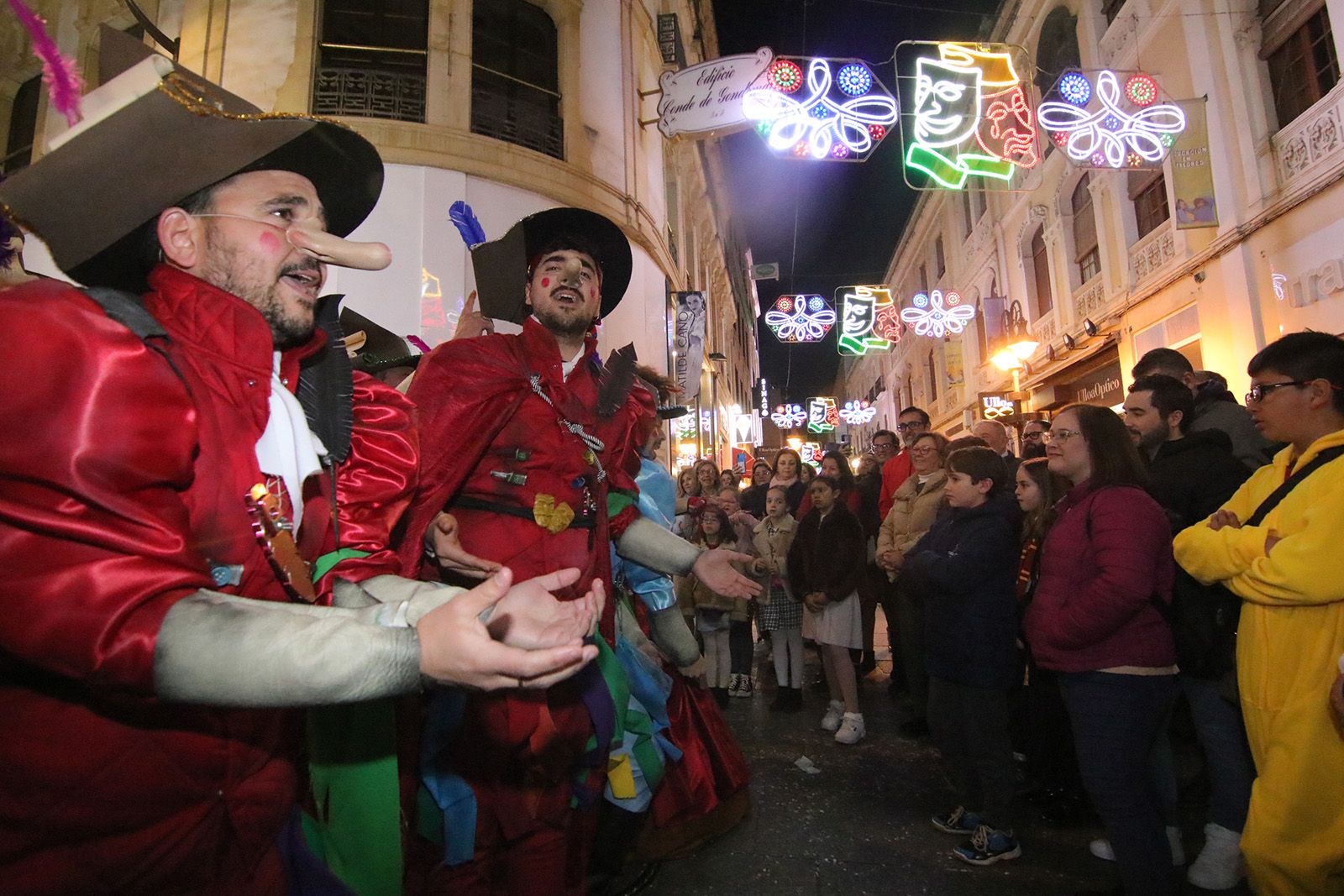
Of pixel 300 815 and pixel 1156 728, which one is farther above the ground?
pixel 300 815

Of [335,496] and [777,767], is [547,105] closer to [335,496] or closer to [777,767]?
[777,767]

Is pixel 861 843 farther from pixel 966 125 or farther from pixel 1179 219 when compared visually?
pixel 1179 219

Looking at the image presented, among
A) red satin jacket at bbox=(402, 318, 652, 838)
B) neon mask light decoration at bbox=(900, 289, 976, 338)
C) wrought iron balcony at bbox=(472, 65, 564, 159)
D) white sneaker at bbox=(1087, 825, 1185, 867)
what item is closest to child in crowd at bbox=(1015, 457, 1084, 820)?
white sneaker at bbox=(1087, 825, 1185, 867)

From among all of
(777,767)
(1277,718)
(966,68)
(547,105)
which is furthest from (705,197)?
(1277,718)

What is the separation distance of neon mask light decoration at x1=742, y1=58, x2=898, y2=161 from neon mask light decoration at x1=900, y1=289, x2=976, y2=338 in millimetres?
8103

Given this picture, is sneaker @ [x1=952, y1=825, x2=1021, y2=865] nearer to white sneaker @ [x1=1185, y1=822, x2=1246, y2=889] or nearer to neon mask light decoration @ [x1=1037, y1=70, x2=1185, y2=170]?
white sneaker @ [x1=1185, y1=822, x2=1246, y2=889]

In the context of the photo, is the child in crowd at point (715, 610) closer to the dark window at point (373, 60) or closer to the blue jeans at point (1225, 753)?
the blue jeans at point (1225, 753)

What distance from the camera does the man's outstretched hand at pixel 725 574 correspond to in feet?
6.70

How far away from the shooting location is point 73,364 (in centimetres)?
94

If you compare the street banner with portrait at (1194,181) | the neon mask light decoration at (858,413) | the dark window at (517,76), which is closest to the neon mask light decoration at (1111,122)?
the street banner with portrait at (1194,181)

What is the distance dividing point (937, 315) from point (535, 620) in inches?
694

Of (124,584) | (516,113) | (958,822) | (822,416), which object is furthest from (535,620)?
(822,416)

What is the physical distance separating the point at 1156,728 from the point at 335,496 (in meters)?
3.17

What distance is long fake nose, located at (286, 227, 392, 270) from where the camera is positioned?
53.2 inches
